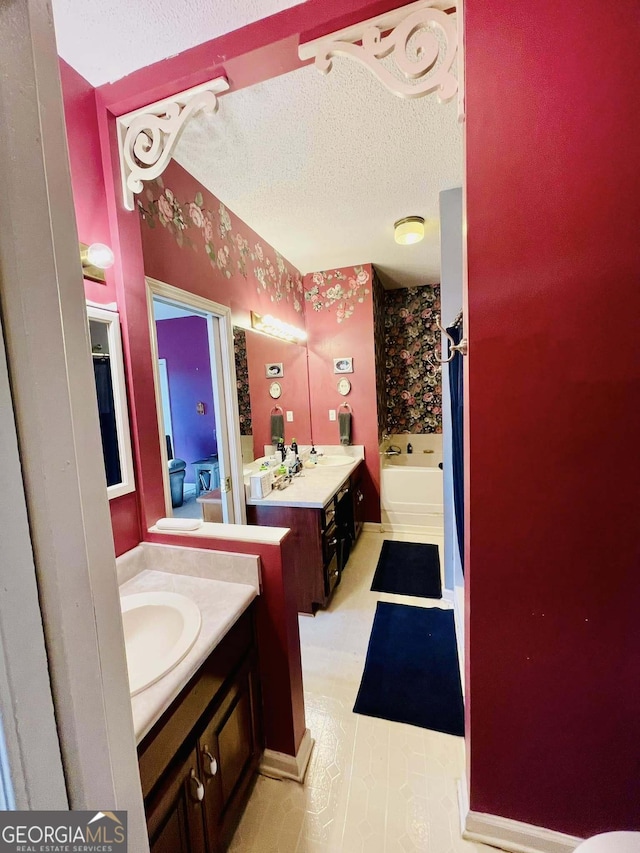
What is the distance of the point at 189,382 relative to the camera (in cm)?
209

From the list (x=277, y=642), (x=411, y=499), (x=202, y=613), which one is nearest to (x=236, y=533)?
(x=202, y=613)

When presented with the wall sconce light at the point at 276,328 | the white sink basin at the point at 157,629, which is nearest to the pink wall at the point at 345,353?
the wall sconce light at the point at 276,328

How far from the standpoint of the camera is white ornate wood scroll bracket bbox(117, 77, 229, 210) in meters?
1.18

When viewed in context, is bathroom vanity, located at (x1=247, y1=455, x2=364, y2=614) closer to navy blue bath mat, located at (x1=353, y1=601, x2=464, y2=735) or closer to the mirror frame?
navy blue bath mat, located at (x1=353, y1=601, x2=464, y2=735)

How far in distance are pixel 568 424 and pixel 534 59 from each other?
0.92 metres

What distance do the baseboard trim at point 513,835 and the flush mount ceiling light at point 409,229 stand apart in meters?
2.86

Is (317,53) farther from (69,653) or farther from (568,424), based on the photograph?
(69,653)

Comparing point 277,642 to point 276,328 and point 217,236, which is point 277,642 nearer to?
point 217,236

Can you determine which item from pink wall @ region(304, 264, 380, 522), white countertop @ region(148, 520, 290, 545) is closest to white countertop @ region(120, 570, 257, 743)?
white countertop @ region(148, 520, 290, 545)

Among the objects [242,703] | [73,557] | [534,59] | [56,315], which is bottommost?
[242,703]

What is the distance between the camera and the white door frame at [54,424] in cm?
38

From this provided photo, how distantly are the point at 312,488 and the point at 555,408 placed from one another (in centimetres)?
170

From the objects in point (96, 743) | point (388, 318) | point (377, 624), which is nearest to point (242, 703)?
point (96, 743)

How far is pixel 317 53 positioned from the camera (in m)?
1.05
